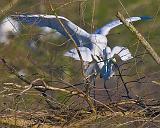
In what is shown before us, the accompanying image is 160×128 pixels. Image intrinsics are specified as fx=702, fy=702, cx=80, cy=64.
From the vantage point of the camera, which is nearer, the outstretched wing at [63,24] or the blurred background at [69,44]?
the blurred background at [69,44]

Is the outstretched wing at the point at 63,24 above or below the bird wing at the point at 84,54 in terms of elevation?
above

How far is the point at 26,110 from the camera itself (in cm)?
229

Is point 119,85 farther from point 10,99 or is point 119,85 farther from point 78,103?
point 10,99

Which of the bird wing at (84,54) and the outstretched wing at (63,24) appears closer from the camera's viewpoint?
the outstretched wing at (63,24)

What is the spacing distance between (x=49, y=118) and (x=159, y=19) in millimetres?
3656

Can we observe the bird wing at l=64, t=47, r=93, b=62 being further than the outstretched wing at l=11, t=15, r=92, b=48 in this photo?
Yes

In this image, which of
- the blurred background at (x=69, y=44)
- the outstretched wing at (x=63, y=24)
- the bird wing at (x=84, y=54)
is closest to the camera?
the blurred background at (x=69, y=44)

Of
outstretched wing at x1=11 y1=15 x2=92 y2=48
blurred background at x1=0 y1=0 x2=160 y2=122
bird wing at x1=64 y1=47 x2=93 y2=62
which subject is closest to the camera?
blurred background at x1=0 y1=0 x2=160 y2=122

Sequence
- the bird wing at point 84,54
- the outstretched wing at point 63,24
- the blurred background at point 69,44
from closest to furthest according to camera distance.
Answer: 1. the blurred background at point 69,44
2. the outstretched wing at point 63,24
3. the bird wing at point 84,54

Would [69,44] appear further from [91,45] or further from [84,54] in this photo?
[84,54]

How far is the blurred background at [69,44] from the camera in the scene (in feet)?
8.23

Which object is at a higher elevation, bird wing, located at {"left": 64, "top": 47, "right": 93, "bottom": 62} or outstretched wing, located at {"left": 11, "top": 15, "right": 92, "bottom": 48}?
outstretched wing, located at {"left": 11, "top": 15, "right": 92, "bottom": 48}

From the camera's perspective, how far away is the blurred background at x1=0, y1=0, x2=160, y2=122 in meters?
2.51

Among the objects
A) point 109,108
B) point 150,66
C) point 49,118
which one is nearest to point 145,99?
point 109,108
